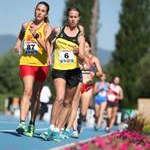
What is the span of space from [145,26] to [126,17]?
255 cm

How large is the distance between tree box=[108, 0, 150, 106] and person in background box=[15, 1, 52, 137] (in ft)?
203

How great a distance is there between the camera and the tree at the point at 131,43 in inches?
2904

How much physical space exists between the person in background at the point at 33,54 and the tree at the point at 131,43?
6199 cm

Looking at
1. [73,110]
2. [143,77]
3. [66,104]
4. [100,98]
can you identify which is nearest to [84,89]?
[73,110]

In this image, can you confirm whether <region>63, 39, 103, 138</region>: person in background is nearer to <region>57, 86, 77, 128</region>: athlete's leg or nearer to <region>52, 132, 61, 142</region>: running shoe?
<region>57, 86, 77, 128</region>: athlete's leg

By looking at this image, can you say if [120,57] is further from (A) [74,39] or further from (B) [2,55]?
(A) [74,39]

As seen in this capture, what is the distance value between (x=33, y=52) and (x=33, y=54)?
35mm

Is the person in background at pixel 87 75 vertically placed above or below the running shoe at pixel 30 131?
above

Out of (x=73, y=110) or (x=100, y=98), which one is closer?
(x=73, y=110)

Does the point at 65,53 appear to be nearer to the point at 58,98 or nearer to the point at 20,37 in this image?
the point at 58,98

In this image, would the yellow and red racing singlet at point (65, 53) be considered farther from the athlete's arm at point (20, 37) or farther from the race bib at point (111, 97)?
the race bib at point (111, 97)

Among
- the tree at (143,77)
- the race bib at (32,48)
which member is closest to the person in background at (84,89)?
the race bib at (32,48)

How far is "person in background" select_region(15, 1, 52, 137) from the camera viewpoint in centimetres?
1120

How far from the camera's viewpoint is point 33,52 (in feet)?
37.1
